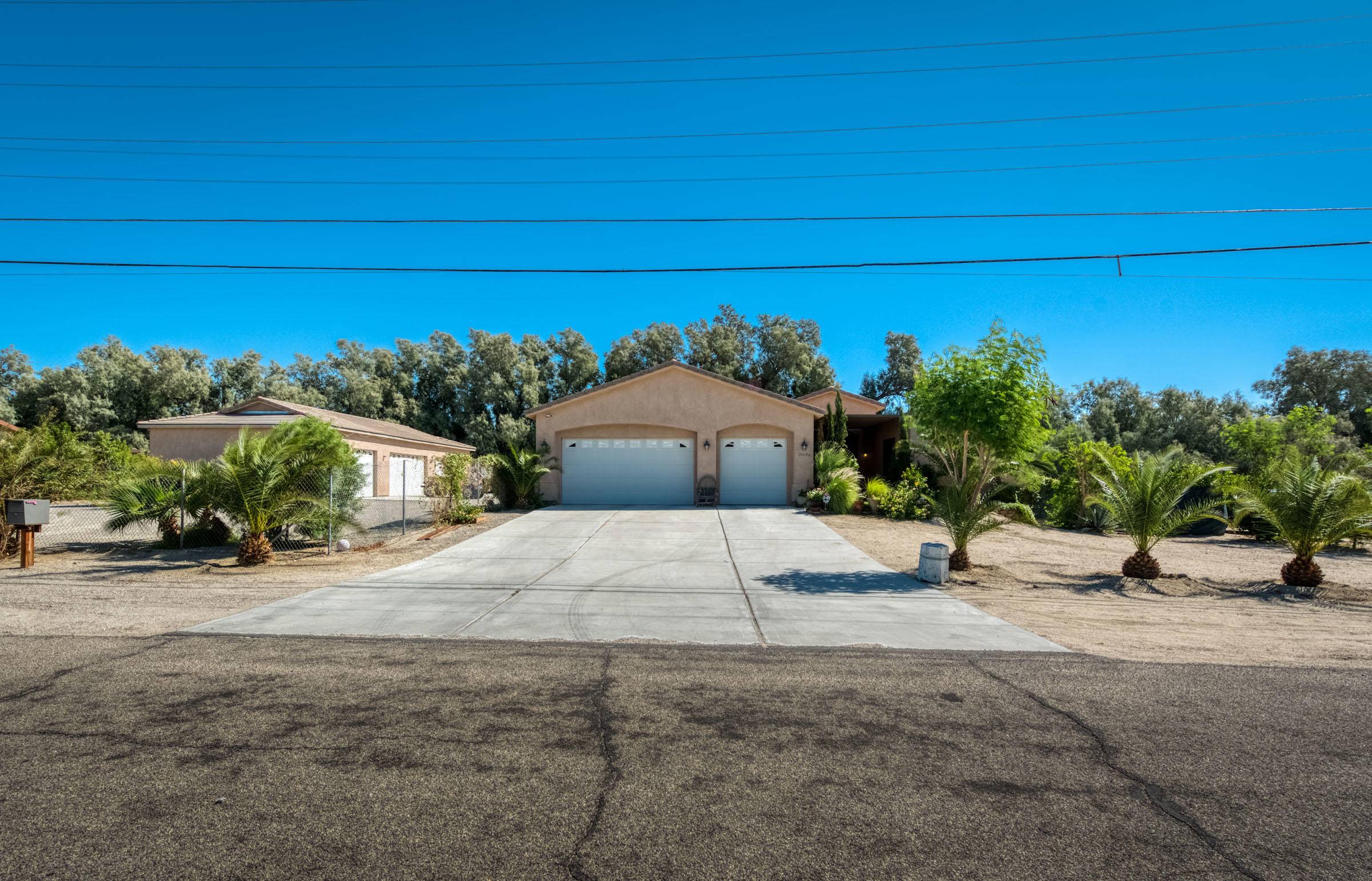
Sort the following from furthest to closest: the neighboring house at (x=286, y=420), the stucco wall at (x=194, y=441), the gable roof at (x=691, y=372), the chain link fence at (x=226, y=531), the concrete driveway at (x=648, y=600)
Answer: the neighboring house at (x=286, y=420) < the stucco wall at (x=194, y=441) < the gable roof at (x=691, y=372) < the chain link fence at (x=226, y=531) < the concrete driveway at (x=648, y=600)

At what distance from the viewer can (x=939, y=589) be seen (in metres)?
10.3

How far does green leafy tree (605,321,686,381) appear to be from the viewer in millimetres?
42656

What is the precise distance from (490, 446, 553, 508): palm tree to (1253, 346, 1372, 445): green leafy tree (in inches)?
1418

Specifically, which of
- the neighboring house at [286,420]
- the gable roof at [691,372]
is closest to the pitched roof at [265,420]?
the neighboring house at [286,420]

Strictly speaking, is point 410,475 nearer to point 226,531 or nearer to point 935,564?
point 226,531

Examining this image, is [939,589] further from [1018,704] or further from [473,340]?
[473,340]

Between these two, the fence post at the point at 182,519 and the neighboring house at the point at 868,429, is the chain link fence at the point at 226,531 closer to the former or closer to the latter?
the fence post at the point at 182,519

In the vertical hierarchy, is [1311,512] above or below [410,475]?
below

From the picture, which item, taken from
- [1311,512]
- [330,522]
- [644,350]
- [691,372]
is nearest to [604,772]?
[330,522]

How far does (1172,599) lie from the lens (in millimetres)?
9914

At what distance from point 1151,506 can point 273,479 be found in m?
14.1

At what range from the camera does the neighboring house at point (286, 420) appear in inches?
984

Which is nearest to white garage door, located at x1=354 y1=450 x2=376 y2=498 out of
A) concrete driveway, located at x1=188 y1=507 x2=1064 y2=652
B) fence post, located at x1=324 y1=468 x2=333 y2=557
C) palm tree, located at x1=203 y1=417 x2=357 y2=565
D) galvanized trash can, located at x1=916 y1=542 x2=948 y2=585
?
fence post, located at x1=324 y1=468 x2=333 y2=557

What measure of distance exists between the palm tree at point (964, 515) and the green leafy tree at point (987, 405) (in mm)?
39
